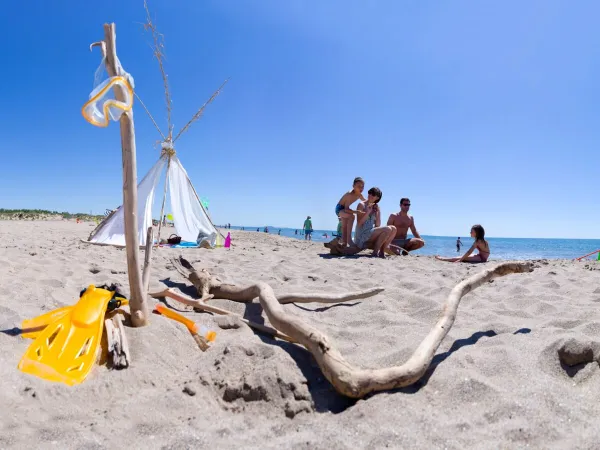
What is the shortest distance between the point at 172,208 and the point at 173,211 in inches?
2.7

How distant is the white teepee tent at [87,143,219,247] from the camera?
743 cm

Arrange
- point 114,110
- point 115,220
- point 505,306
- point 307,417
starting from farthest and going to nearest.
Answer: point 115,220 < point 505,306 < point 114,110 < point 307,417


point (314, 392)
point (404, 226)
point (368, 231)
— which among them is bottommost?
point (314, 392)

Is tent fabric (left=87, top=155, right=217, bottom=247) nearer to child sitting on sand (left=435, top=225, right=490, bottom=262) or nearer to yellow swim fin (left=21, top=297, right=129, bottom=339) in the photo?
child sitting on sand (left=435, top=225, right=490, bottom=262)

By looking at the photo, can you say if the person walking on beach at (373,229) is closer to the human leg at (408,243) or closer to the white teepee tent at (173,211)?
the human leg at (408,243)

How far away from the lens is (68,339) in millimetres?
1839

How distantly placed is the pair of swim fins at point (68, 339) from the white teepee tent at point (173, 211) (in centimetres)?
529

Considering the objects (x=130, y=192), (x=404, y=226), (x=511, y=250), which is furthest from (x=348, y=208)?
(x=511, y=250)

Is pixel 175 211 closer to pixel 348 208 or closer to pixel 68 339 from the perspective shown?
pixel 348 208

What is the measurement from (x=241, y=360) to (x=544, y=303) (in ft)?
7.82

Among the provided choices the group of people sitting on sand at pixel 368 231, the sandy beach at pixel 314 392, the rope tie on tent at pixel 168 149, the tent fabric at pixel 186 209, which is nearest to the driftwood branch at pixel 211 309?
the sandy beach at pixel 314 392

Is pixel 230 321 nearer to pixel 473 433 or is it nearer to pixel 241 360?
pixel 241 360

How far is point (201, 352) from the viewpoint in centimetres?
206

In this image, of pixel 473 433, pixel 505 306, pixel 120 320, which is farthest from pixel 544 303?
pixel 120 320
